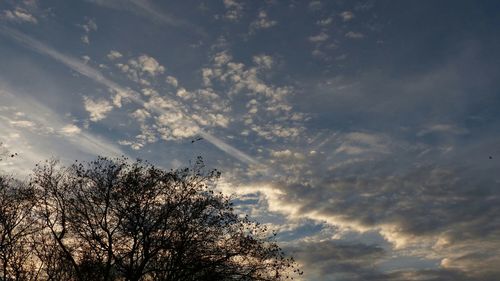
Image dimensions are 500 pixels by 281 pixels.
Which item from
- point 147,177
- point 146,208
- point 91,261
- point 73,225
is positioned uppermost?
point 147,177

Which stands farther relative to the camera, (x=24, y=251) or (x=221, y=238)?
(x=24, y=251)

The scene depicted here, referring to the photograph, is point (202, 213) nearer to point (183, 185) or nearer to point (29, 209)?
point (183, 185)

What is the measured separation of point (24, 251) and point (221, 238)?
17.7 m

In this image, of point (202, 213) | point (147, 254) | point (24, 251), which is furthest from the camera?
point (24, 251)

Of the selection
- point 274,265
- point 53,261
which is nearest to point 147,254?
point 274,265

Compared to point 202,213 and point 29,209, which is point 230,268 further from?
point 29,209

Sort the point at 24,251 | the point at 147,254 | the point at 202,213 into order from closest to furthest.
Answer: the point at 147,254, the point at 202,213, the point at 24,251

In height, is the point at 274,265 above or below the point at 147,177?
below

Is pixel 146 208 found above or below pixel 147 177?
below

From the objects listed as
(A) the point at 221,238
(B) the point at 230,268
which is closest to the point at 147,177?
(A) the point at 221,238

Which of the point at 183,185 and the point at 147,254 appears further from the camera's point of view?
the point at 183,185

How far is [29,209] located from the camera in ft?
98.3

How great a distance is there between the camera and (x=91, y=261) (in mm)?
28406

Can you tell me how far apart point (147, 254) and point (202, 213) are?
15.7 feet
